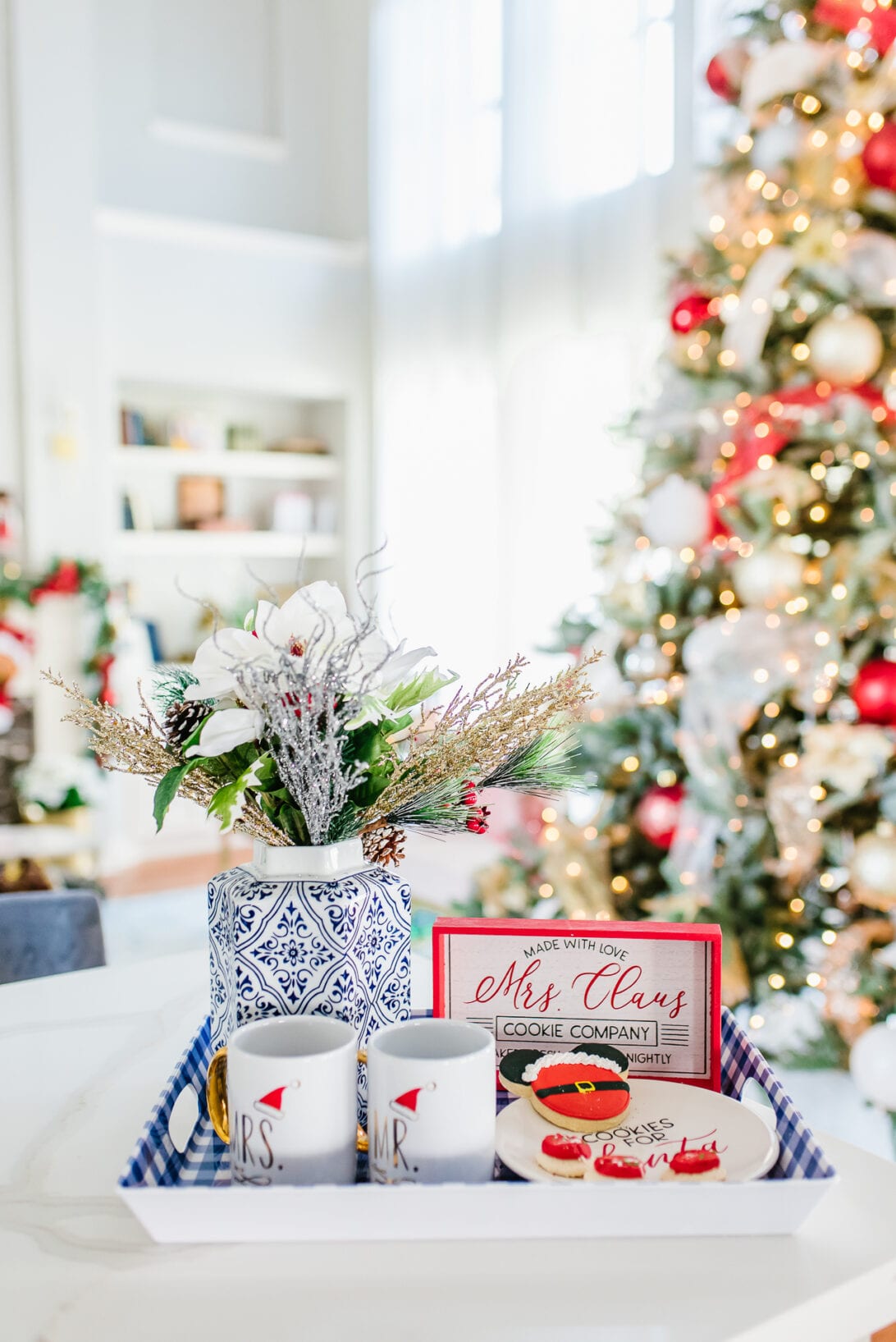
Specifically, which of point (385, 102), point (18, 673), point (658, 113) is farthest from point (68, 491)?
point (658, 113)

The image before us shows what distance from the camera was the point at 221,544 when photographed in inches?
207

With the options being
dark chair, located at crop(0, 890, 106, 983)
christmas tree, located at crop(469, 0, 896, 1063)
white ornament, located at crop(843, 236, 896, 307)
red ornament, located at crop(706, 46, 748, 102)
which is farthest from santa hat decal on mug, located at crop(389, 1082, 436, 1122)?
red ornament, located at crop(706, 46, 748, 102)

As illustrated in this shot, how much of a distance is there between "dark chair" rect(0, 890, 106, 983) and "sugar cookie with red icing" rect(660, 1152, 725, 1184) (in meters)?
0.95

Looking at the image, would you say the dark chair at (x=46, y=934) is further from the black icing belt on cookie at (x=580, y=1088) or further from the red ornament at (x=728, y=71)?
the red ornament at (x=728, y=71)

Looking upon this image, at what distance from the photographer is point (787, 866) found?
2180 mm

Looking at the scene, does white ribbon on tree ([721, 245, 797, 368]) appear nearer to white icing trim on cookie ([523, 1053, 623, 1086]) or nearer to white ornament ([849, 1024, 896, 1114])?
white ornament ([849, 1024, 896, 1114])

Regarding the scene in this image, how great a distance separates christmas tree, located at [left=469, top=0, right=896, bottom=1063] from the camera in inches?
81.4

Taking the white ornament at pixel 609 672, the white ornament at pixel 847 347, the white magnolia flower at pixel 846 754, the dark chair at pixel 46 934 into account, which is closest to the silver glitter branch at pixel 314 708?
the dark chair at pixel 46 934

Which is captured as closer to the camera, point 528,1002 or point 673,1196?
point 673,1196

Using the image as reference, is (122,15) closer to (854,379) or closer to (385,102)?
(385,102)

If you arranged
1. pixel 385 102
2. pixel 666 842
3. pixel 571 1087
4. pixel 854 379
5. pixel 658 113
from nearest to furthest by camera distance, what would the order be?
pixel 571 1087 → pixel 854 379 → pixel 666 842 → pixel 658 113 → pixel 385 102

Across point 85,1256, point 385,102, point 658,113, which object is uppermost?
point 385,102

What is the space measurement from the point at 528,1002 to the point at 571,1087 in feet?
0.26

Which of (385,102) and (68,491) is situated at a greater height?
(385,102)
